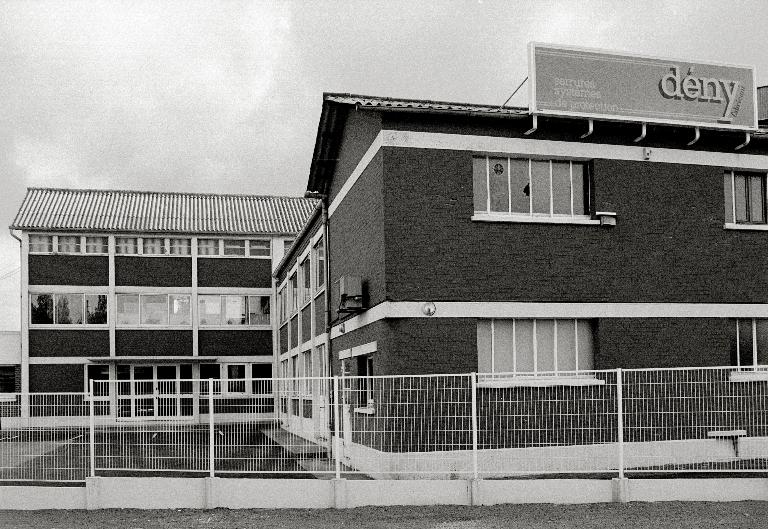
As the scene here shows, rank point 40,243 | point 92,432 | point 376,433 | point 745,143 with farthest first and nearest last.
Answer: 1. point 40,243
2. point 745,143
3. point 376,433
4. point 92,432

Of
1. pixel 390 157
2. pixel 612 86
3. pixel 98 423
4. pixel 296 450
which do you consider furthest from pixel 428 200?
pixel 98 423

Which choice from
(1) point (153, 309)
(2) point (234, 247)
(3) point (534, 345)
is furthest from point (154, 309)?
(3) point (534, 345)

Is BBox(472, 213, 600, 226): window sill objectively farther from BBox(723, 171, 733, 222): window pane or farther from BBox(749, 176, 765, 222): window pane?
BBox(749, 176, 765, 222): window pane

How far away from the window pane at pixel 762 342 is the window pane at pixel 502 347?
16.3 ft

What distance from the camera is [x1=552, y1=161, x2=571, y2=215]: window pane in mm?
16844

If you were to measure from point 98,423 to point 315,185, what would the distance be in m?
9.97

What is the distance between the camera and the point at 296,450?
1287 centimetres

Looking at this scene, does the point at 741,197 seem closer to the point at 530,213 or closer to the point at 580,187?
the point at 580,187

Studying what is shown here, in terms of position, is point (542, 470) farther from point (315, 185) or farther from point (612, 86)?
point (315, 185)

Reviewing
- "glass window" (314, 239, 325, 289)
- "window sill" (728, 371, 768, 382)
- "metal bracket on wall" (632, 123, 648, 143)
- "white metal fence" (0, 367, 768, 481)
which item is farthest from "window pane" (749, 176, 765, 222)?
"glass window" (314, 239, 325, 289)

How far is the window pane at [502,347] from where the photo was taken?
16156 millimetres

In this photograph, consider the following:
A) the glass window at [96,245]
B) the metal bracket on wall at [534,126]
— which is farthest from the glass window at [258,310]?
the metal bracket on wall at [534,126]

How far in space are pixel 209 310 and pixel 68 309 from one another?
5469mm

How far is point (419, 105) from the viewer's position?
15.8 metres
